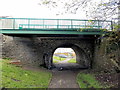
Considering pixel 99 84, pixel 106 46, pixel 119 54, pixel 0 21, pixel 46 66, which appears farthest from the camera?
pixel 46 66

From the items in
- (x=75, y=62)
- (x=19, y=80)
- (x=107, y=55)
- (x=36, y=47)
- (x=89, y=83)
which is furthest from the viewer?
(x=75, y=62)

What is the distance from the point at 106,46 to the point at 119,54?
1.54 m

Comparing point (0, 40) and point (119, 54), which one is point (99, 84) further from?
point (0, 40)

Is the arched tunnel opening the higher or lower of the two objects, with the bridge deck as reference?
lower

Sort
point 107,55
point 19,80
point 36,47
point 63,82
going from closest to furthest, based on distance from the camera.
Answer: point 19,80 → point 63,82 → point 107,55 → point 36,47

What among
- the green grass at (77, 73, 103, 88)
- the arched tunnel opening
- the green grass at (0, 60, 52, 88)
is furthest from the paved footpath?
the arched tunnel opening

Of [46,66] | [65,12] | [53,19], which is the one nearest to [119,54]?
[65,12]

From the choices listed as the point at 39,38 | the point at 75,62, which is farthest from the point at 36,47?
the point at 75,62

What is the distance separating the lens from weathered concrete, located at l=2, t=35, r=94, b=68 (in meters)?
12.5

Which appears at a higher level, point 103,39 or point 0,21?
point 0,21

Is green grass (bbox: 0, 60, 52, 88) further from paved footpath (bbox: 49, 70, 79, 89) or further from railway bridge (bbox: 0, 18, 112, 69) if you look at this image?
railway bridge (bbox: 0, 18, 112, 69)

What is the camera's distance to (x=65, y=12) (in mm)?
6520

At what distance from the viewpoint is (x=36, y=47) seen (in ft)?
43.2

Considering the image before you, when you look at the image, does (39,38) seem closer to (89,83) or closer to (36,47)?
(36,47)
